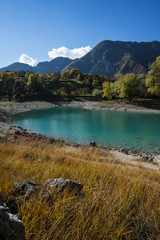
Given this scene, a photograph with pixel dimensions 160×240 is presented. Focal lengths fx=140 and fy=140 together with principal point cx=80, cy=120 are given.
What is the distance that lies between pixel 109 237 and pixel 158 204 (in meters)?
1.29

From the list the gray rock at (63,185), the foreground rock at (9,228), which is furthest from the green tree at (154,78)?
the foreground rock at (9,228)

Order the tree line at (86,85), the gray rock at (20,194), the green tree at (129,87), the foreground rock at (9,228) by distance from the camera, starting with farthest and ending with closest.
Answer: the green tree at (129,87) → the tree line at (86,85) → the gray rock at (20,194) → the foreground rock at (9,228)

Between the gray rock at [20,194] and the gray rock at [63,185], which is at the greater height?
the gray rock at [20,194]

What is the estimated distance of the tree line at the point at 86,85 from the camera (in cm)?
5438

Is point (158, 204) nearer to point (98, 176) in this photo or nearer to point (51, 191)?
point (98, 176)

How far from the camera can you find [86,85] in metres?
125

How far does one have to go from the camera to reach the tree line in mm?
54375

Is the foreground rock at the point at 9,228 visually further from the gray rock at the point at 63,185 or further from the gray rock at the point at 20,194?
the gray rock at the point at 63,185

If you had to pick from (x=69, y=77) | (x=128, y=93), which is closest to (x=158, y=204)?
(x=128, y=93)

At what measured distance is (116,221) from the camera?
203 cm

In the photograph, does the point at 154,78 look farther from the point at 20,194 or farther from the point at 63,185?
the point at 20,194

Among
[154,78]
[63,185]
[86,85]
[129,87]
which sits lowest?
[63,185]

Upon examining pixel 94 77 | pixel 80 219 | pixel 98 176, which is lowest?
pixel 98 176

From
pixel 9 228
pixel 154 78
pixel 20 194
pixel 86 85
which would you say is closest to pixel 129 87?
pixel 154 78
